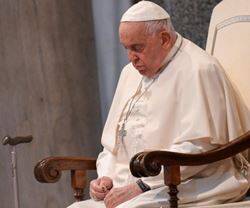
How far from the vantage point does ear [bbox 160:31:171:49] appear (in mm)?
3178

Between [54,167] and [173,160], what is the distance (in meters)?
0.78

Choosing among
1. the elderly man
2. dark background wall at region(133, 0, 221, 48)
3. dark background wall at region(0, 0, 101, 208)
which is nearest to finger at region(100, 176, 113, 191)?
the elderly man

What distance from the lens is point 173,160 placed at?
2.69 meters

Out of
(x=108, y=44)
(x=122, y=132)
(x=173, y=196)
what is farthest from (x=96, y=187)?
(x=108, y=44)

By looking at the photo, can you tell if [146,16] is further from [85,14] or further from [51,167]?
[85,14]

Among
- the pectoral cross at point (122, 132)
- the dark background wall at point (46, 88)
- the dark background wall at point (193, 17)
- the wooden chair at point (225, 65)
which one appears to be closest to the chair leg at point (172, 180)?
the wooden chair at point (225, 65)

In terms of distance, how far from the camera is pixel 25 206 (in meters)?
4.64

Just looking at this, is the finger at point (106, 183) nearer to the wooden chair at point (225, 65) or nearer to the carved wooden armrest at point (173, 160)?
the wooden chair at point (225, 65)

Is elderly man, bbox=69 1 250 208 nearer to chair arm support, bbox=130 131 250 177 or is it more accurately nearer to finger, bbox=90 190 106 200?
finger, bbox=90 190 106 200

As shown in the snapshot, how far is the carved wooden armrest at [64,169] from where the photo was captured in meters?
3.21

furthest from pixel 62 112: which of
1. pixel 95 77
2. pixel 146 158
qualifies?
pixel 146 158

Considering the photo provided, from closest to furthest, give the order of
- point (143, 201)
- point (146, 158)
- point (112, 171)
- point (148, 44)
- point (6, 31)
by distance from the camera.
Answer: point (146, 158), point (143, 201), point (148, 44), point (112, 171), point (6, 31)

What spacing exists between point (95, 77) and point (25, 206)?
1011 millimetres

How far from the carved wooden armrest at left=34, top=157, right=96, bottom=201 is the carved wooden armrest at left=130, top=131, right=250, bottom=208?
2.29ft
